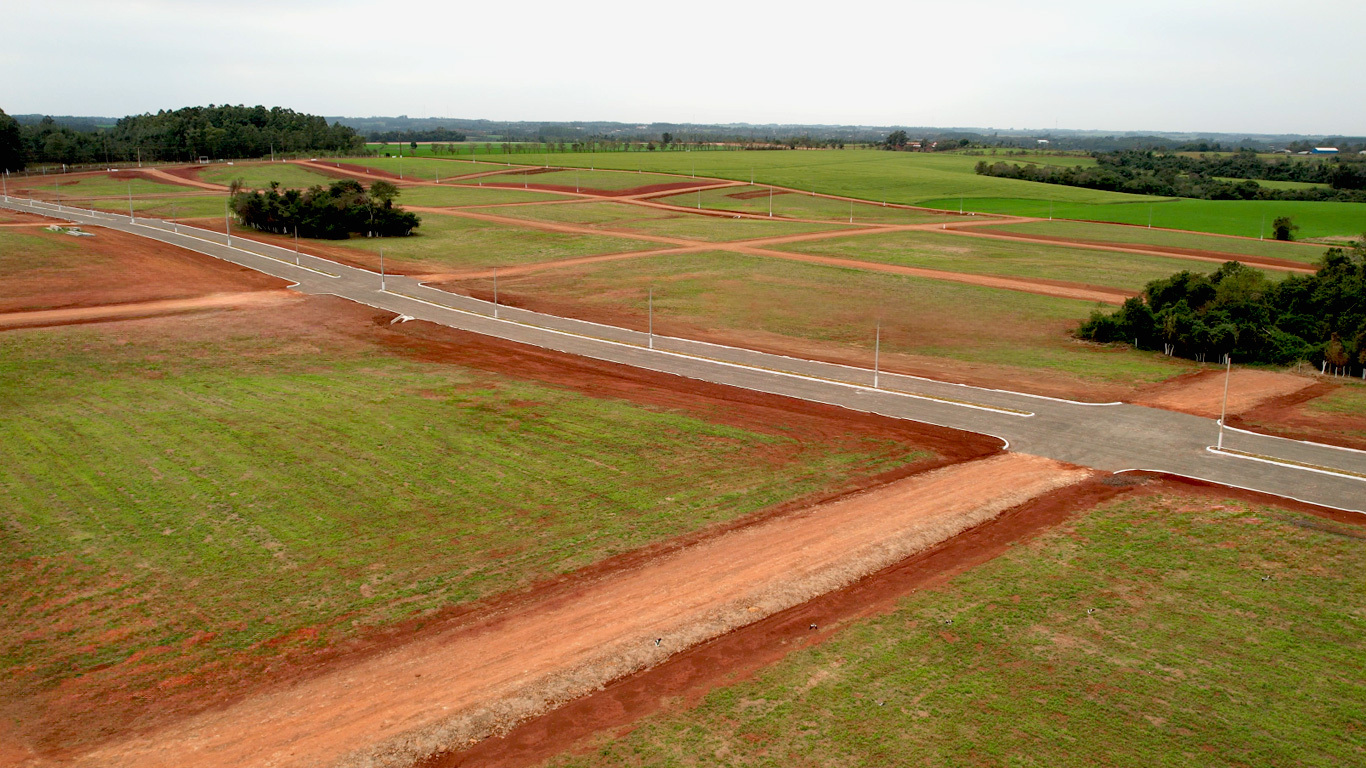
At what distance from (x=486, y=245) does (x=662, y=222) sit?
2396 centimetres

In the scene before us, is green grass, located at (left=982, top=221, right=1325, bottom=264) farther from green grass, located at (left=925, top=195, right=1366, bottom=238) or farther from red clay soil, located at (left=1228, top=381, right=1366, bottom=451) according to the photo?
red clay soil, located at (left=1228, top=381, right=1366, bottom=451)

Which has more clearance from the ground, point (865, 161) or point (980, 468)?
point (865, 161)

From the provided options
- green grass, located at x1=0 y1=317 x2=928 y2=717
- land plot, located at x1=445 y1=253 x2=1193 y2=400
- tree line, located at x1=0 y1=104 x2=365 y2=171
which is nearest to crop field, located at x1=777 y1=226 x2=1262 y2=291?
land plot, located at x1=445 y1=253 x2=1193 y2=400

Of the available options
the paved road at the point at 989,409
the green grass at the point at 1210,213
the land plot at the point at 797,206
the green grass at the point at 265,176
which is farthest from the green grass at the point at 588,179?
the paved road at the point at 989,409

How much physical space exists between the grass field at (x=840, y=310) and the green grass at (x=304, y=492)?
48.3ft

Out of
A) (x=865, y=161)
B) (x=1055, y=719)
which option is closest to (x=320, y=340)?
(x=1055, y=719)

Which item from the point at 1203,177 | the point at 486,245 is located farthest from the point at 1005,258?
the point at 1203,177

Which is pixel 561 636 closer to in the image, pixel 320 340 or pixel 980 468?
pixel 980 468

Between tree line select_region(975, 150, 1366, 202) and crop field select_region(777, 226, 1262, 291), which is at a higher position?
tree line select_region(975, 150, 1366, 202)

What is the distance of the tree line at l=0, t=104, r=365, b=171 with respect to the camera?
139750mm

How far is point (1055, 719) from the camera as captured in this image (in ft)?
48.3

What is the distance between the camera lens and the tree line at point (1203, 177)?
4948 inches

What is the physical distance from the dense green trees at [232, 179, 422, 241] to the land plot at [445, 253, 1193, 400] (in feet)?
75.2

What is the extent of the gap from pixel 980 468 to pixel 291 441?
21.2 m
